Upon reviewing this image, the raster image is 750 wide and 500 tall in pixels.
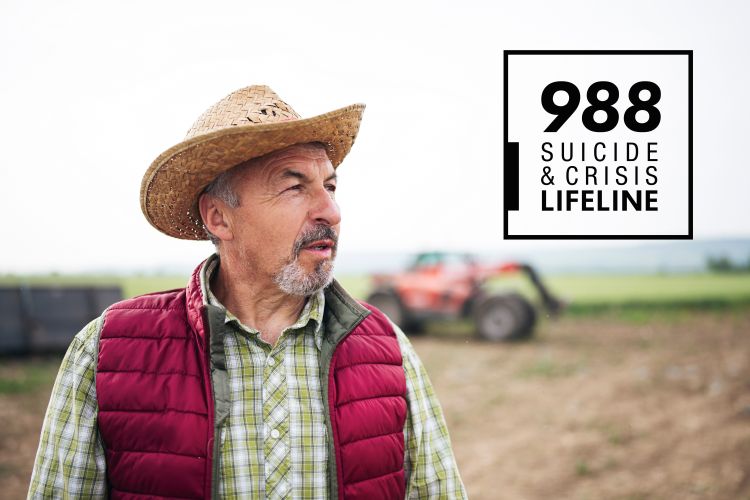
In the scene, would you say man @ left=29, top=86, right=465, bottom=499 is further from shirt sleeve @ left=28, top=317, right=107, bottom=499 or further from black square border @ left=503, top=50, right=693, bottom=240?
black square border @ left=503, top=50, right=693, bottom=240

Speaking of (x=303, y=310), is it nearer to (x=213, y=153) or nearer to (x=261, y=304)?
(x=261, y=304)

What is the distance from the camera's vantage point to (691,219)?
3723mm

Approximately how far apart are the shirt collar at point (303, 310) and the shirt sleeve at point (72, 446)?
36 cm

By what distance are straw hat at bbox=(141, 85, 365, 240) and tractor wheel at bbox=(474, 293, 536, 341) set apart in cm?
766

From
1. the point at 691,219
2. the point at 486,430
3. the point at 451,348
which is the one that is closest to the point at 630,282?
the point at 451,348

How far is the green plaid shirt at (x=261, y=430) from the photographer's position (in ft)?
5.40

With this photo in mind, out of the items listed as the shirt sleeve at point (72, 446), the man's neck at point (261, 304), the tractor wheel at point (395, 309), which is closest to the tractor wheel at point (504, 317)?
the tractor wheel at point (395, 309)

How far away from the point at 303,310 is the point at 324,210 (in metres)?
0.30

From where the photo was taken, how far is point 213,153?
1.80 metres

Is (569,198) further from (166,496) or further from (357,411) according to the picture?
(166,496)

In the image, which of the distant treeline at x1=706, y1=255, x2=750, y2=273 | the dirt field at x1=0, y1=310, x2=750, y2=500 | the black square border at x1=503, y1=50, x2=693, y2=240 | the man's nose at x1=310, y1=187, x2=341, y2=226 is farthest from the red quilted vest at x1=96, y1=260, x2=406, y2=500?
the distant treeline at x1=706, y1=255, x2=750, y2=273

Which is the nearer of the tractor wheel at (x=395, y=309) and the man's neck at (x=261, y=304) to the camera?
the man's neck at (x=261, y=304)

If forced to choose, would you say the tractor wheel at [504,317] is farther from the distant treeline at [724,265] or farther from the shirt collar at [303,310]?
the shirt collar at [303,310]

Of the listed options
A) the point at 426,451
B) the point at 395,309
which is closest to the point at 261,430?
the point at 426,451
